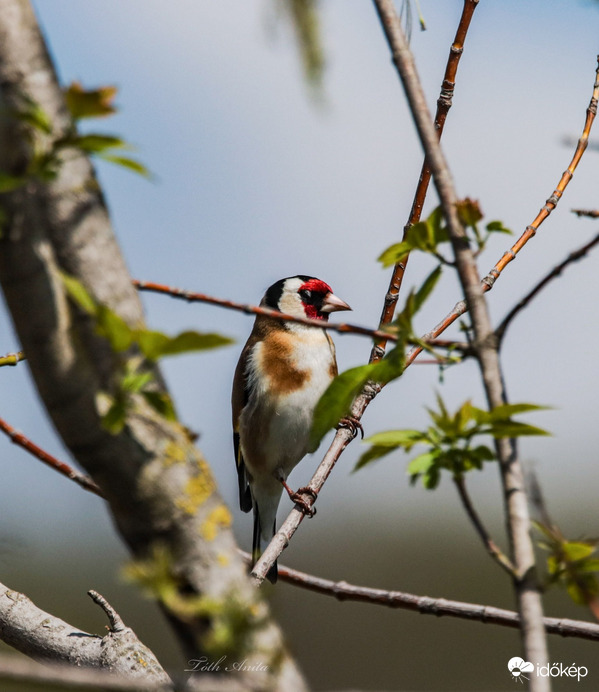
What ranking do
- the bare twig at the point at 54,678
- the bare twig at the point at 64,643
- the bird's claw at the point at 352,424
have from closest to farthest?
the bare twig at the point at 54,678
the bare twig at the point at 64,643
the bird's claw at the point at 352,424

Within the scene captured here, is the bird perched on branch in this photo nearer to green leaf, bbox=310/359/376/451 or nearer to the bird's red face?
the bird's red face

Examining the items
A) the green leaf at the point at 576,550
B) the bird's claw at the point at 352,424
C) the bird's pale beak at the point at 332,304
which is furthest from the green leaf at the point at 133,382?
the bird's pale beak at the point at 332,304

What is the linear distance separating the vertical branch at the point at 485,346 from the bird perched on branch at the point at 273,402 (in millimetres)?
3184

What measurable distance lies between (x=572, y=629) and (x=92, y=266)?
162 cm

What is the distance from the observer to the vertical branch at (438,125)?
7.35 feet

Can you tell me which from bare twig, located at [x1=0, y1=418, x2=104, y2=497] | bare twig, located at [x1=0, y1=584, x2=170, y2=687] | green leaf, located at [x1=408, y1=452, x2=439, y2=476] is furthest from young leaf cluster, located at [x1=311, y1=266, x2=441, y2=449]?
bare twig, located at [x1=0, y1=584, x2=170, y2=687]

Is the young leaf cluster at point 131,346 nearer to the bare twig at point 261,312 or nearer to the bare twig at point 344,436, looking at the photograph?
the bare twig at point 261,312

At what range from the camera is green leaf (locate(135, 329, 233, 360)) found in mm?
1051

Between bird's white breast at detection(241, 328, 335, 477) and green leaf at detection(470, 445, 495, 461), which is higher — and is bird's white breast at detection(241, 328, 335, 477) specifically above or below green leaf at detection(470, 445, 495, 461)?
above

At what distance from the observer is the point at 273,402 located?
4.73 m

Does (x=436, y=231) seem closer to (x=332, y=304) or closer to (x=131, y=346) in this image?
(x=131, y=346)

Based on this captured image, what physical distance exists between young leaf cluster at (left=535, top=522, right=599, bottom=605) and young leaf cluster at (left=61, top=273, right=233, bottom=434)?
59 centimetres

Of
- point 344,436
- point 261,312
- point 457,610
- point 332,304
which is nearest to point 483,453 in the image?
point 261,312

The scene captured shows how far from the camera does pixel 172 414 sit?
1075 millimetres
